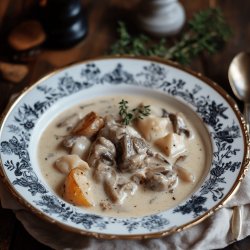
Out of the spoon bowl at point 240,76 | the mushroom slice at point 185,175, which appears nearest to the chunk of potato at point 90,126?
the mushroom slice at point 185,175

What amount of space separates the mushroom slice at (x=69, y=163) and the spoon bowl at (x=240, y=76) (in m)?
1.07

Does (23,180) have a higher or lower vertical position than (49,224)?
higher

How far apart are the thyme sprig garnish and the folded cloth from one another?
0.61m

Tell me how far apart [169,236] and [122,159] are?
411 mm

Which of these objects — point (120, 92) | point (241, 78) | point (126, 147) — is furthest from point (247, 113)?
point (126, 147)

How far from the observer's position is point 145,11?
11.8ft

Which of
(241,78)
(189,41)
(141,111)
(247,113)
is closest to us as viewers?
(141,111)

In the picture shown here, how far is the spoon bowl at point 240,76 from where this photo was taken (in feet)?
9.73

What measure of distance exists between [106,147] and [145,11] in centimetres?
151

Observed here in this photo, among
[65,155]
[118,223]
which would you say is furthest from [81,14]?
[118,223]

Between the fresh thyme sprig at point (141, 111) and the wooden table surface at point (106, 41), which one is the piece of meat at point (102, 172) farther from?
the wooden table surface at point (106, 41)

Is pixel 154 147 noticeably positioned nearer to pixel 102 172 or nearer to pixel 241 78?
pixel 102 172

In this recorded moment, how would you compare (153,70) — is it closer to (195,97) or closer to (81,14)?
(195,97)

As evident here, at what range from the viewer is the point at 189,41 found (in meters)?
3.36
